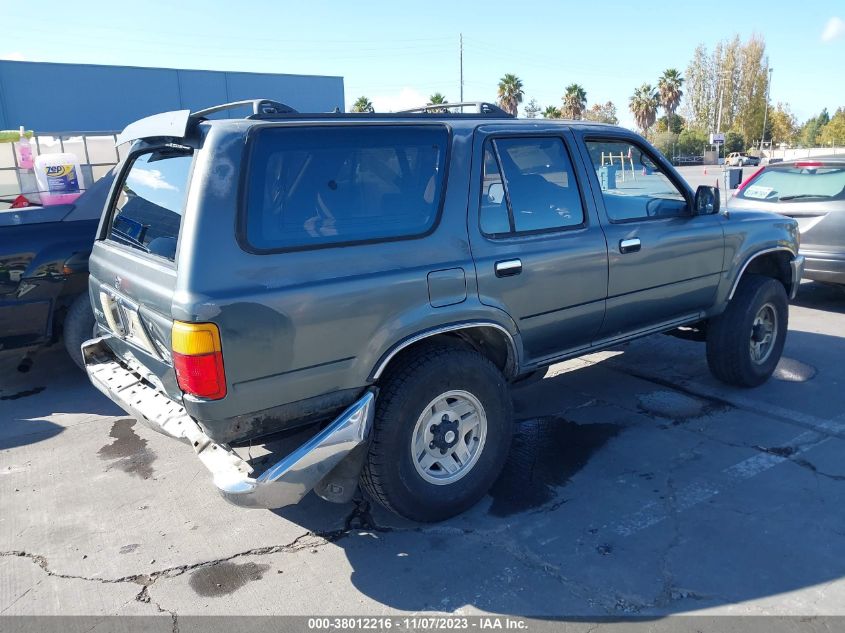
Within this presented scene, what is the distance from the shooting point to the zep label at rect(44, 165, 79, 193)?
6766 mm

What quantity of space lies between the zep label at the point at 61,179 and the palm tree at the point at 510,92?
53791mm

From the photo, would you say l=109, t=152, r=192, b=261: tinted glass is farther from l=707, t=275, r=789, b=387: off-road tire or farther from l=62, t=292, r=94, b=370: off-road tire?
l=707, t=275, r=789, b=387: off-road tire

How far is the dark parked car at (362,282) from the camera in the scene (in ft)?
8.79

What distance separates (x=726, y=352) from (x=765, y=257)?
0.90 meters

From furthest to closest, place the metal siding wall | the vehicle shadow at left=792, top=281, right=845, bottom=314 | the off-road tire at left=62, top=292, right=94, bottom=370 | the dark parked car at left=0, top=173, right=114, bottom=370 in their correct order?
the metal siding wall, the vehicle shadow at left=792, top=281, right=845, bottom=314, the off-road tire at left=62, top=292, right=94, bottom=370, the dark parked car at left=0, top=173, right=114, bottom=370

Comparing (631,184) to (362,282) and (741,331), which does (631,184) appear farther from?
(362,282)

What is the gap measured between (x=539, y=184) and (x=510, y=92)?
57.7 metres

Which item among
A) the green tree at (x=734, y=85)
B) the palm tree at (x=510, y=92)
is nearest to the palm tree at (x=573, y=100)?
the palm tree at (x=510, y=92)

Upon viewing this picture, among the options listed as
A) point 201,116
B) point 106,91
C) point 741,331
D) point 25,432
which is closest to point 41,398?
point 25,432

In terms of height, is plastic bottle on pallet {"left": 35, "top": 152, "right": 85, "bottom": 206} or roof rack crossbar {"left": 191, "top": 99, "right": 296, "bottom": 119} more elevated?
roof rack crossbar {"left": 191, "top": 99, "right": 296, "bottom": 119}

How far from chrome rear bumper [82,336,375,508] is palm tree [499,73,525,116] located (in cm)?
5764

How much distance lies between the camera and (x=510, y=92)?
5778 cm

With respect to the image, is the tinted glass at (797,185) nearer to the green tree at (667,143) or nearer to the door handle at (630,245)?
the door handle at (630,245)

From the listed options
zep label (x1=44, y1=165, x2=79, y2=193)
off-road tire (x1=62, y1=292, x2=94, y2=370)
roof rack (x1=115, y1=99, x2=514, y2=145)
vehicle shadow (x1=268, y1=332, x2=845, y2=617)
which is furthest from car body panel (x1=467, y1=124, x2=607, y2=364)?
zep label (x1=44, y1=165, x2=79, y2=193)
